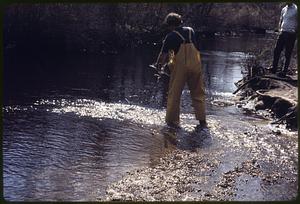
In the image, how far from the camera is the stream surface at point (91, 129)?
5.93 metres

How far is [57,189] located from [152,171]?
4.22ft

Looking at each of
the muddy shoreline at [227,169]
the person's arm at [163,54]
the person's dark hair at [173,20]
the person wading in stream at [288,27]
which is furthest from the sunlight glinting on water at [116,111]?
the person wading in stream at [288,27]

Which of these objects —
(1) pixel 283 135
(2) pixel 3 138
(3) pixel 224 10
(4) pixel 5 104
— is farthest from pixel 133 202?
(3) pixel 224 10

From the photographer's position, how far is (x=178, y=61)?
8.98 m

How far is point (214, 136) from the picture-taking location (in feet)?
27.3

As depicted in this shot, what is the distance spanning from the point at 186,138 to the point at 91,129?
162cm

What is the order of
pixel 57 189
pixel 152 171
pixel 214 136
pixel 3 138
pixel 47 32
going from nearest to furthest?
pixel 57 189, pixel 152 171, pixel 3 138, pixel 214 136, pixel 47 32

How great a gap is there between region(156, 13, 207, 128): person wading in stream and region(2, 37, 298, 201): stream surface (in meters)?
0.32

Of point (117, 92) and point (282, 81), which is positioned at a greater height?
point (282, 81)

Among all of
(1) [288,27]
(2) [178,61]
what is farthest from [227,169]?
(1) [288,27]

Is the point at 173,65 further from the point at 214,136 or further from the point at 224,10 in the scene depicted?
the point at 224,10

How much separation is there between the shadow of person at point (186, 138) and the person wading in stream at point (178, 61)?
39cm

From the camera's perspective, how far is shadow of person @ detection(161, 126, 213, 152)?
767 centimetres

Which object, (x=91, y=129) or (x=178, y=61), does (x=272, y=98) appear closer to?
(x=178, y=61)
